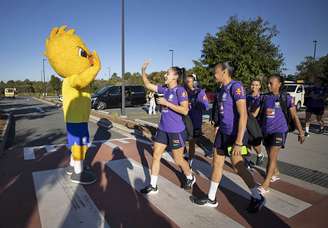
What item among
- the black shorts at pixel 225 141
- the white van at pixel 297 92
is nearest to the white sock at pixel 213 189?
the black shorts at pixel 225 141

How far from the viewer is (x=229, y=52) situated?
8.45m

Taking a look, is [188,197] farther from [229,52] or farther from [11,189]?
[229,52]

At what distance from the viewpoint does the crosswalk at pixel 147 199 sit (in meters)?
3.20

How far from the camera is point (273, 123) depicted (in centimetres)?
396

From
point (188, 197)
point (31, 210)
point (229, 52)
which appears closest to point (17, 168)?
point (31, 210)

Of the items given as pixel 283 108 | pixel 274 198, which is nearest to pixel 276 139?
pixel 283 108

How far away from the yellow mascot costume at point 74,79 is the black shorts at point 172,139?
1.42 metres

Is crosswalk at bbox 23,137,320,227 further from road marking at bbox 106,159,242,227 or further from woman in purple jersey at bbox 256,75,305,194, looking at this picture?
woman in purple jersey at bbox 256,75,305,194

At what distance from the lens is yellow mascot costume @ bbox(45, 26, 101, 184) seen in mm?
4266

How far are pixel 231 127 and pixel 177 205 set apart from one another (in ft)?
4.29

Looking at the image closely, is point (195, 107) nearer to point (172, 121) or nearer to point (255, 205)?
point (172, 121)

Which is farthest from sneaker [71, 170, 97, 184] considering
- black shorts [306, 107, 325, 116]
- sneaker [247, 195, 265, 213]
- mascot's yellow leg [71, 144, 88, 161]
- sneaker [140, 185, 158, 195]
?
black shorts [306, 107, 325, 116]

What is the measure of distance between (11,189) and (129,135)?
187 inches

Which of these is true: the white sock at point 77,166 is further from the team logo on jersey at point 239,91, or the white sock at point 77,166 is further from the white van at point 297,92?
the white van at point 297,92
